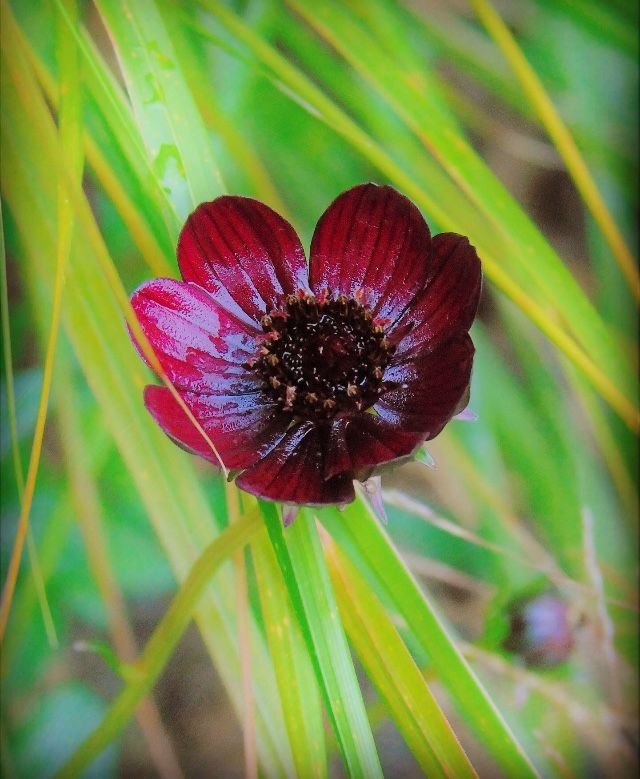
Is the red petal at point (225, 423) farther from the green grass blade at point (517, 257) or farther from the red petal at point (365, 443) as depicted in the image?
the green grass blade at point (517, 257)

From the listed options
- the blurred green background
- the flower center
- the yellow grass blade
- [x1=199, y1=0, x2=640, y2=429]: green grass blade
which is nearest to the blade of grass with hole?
the blurred green background

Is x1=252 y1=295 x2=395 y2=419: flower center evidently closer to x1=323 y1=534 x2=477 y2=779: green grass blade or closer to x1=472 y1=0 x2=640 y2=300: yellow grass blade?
x1=323 y1=534 x2=477 y2=779: green grass blade

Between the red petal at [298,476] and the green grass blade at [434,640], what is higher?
the red petal at [298,476]

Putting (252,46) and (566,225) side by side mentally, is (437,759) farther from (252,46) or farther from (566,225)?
(252,46)

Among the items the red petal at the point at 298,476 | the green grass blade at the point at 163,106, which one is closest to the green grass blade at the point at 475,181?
the green grass blade at the point at 163,106

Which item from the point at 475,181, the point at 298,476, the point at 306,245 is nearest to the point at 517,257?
the point at 475,181

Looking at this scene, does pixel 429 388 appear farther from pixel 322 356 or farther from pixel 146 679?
pixel 146 679

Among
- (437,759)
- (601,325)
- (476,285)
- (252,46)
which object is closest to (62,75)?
(252,46)
